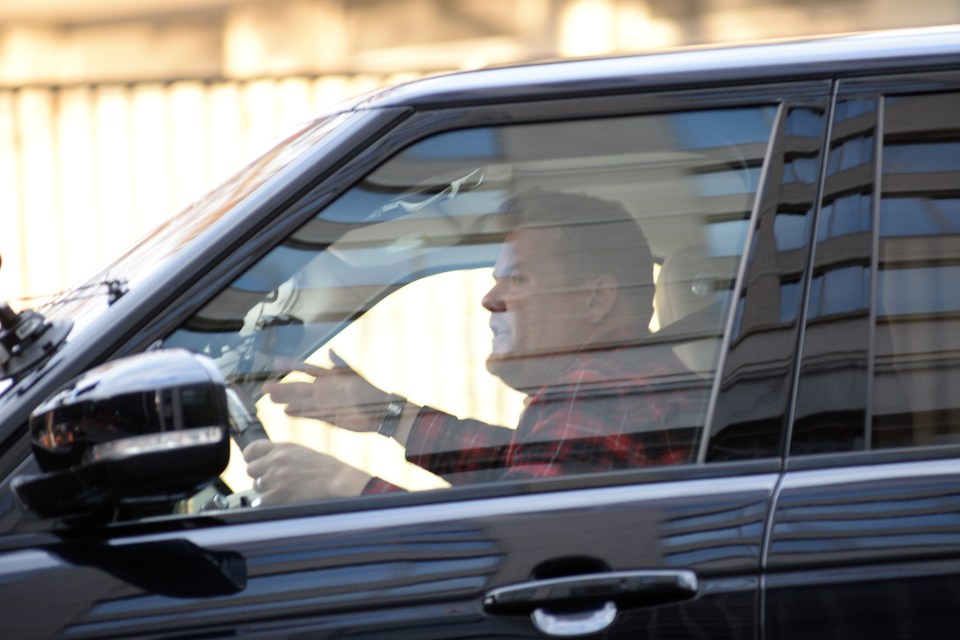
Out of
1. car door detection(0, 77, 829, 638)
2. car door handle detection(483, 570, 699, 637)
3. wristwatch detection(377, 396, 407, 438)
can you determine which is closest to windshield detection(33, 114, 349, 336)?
car door detection(0, 77, 829, 638)

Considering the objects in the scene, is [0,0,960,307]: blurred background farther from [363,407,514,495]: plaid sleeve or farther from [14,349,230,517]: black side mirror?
[14,349,230,517]: black side mirror

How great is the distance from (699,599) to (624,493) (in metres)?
0.16

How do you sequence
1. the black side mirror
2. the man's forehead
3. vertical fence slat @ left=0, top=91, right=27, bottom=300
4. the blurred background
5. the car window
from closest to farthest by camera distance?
the black side mirror, the car window, the man's forehead, the blurred background, vertical fence slat @ left=0, top=91, right=27, bottom=300

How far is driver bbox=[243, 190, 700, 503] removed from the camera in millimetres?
1745

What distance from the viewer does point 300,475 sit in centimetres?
174

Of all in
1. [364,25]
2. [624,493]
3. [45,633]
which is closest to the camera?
[45,633]

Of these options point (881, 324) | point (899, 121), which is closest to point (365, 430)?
point (881, 324)

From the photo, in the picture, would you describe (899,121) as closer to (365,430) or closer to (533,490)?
(533,490)

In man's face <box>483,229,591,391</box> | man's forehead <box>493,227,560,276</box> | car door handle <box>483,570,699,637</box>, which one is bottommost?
car door handle <box>483,570,699,637</box>

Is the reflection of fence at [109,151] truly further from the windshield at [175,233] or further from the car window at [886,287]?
the car window at [886,287]

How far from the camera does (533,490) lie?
1.70m

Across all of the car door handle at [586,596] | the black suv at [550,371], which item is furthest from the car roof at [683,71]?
the car door handle at [586,596]

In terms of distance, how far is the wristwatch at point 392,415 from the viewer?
1.79 m

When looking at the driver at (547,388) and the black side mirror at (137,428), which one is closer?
the black side mirror at (137,428)
